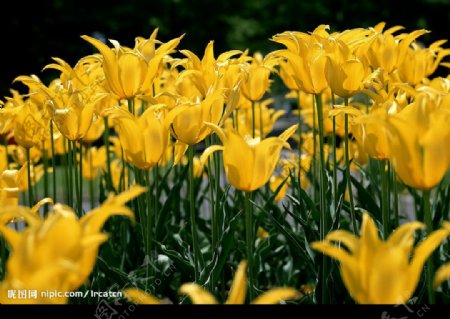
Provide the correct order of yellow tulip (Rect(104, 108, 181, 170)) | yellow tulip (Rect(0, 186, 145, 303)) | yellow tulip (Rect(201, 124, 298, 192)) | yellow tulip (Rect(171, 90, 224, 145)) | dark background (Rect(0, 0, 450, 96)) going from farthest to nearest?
dark background (Rect(0, 0, 450, 96)) < yellow tulip (Rect(171, 90, 224, 145)) < yellow tulip (Rect(104, 108, 181, 170)) < yellow tulip (Rect(201, 124, 298, 192)) < yellow tulip (Rect(0, 186, 145, 303))

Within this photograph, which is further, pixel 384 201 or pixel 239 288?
pixel 384 201

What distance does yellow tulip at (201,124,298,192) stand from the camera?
1.94m

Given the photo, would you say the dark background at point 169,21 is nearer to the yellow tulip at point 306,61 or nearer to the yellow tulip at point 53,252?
the yellow tulip at point 306,61

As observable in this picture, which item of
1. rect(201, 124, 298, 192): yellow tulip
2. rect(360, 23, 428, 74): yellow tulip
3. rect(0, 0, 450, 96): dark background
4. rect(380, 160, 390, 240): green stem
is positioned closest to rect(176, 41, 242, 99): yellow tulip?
rect(360, 23, 428, 74): yellow tulip

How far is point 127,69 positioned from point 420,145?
1321 millimetres

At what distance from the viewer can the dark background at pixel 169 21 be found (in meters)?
19.4

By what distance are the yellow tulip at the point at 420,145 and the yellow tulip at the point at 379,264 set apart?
0.98 ft

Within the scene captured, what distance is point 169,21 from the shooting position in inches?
842

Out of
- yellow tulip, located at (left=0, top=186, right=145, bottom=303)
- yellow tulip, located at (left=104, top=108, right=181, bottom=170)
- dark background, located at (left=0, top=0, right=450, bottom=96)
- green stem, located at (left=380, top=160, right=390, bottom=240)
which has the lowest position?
green stem, located at (left=380, top=160, right=390, bottom=240)

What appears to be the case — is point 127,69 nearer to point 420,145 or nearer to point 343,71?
point 343,71

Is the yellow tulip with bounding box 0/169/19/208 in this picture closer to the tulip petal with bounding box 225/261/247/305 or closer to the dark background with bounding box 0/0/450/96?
the tulip petal with bounding box 225/261/247/305

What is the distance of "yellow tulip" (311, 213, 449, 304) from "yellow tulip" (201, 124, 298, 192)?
58 centimetres

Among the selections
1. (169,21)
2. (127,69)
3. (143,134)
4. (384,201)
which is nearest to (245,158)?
(143,134)

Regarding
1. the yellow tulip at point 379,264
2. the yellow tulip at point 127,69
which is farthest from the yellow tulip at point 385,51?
the yellow tulip at point 379,264
